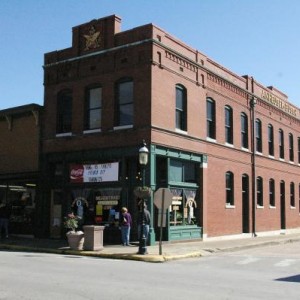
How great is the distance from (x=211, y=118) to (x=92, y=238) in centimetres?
1079

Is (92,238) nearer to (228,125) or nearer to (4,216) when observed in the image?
(4,216)

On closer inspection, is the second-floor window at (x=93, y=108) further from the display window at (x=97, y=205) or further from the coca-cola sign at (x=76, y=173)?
the display window at (x=97, y=205)

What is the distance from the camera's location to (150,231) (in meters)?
21.0

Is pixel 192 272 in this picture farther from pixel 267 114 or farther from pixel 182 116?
pixel 267 114

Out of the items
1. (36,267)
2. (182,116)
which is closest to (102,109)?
(182,116)

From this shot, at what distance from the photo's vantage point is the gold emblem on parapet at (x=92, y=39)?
938 inches

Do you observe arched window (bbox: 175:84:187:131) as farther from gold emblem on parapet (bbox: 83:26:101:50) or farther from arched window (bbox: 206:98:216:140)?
gold emblem on parapet (bbox: 83:26:101:50)

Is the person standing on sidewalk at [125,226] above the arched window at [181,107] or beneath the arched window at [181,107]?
beneath

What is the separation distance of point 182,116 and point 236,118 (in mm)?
6341

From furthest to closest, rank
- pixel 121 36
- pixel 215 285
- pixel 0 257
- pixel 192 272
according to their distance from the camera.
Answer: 1. pixel 121 36
2. pixel 0 257
3. pixel 192 272
4. pixel 215 285

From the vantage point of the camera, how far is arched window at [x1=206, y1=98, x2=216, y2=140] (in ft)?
86.8

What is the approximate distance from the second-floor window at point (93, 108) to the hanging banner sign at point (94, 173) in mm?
1969

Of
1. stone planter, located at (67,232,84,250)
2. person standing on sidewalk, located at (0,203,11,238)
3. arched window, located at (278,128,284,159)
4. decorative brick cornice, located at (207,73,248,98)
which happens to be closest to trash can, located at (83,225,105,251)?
stone planter, located at (67,232,84,250)

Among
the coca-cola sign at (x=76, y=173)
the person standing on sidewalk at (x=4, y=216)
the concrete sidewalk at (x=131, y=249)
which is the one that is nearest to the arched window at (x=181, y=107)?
the coca-cola sign at (x=76, y=173)
